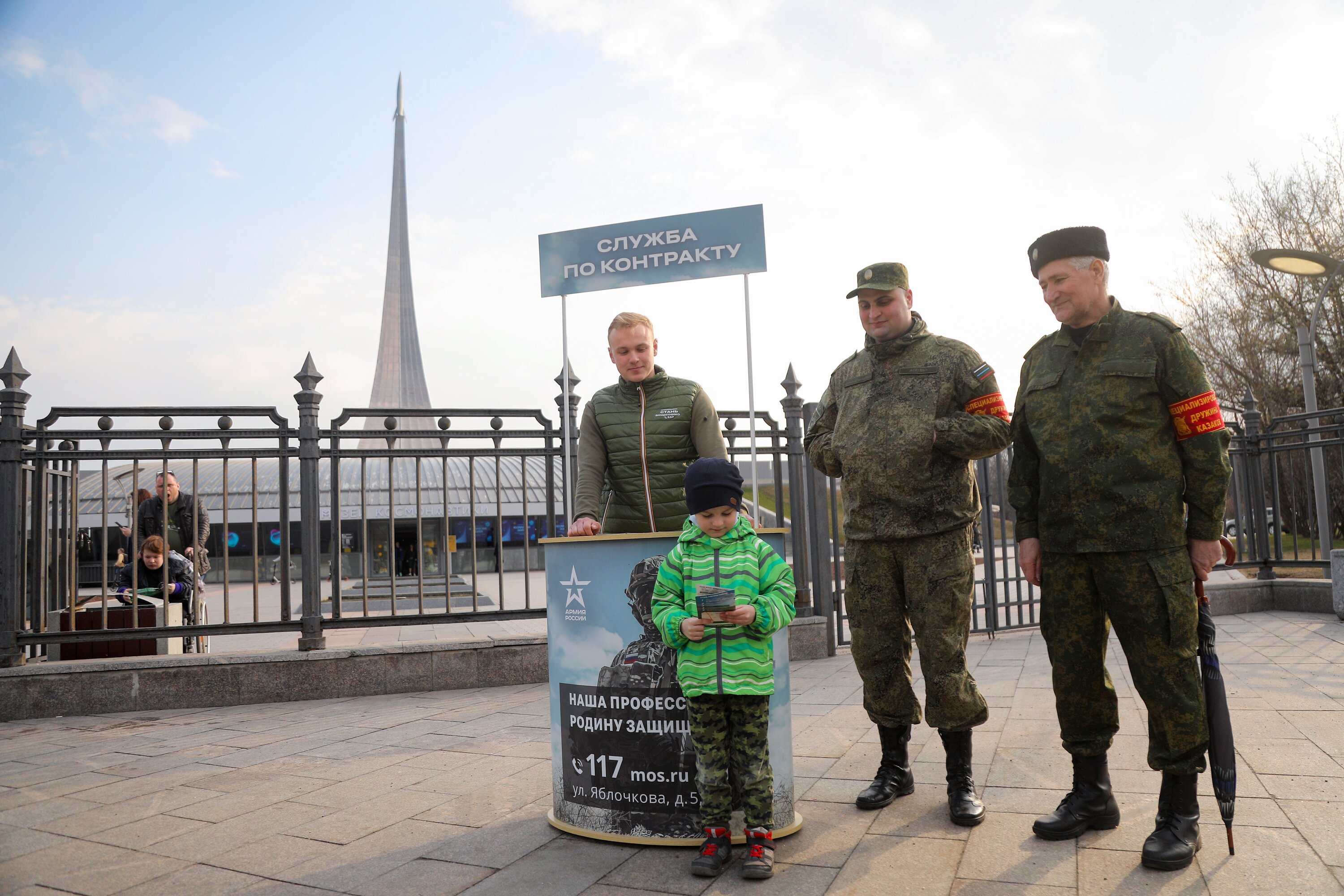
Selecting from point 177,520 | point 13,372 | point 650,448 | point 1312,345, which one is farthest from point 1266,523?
point 13,372

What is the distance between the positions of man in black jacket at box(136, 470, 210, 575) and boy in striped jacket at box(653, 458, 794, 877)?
5067 millimetres

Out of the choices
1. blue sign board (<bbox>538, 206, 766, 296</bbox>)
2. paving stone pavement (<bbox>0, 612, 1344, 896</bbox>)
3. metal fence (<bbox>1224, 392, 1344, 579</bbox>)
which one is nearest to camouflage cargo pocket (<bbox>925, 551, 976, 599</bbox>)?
paving stone pavement (<bbox>0, 612, 1344, 896</bbox>)

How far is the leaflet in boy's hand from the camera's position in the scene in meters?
Result: 2.73

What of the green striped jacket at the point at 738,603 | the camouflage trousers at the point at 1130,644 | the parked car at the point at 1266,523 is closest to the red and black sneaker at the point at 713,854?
the green striped jacket at the point at 738,603

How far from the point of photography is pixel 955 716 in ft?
10.6

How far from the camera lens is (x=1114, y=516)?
114 inches

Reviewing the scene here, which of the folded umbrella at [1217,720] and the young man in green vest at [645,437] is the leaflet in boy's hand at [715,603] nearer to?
the young man in green vest at [645,437]

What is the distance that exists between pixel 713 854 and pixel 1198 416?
7.03 feet

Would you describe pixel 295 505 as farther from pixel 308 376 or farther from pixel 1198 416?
pixel 1198 416

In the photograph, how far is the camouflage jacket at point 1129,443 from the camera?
9.30ft

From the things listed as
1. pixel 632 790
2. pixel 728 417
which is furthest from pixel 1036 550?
pixel 728 417

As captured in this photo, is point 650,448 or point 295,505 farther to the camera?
point 295,505

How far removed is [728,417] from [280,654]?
13.3 ft

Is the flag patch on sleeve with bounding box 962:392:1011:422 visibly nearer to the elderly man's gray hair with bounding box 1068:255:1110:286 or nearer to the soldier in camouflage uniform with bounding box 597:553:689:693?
the elderly man's gray hair with bounding box 1068:255:1110:286
